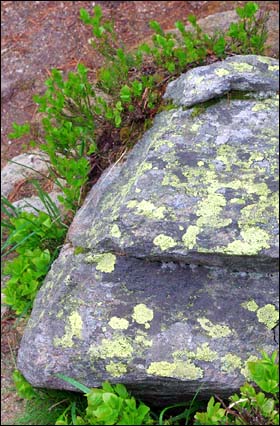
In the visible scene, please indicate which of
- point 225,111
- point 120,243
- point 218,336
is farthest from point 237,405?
point 225,111

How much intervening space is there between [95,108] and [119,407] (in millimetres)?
1900

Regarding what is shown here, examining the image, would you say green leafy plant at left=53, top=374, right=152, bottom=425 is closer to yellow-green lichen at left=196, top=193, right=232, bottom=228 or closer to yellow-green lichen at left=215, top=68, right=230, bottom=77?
yellow-green lichen at left=196, top=193, right=232, bottom=228

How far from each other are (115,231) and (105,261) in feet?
0.62

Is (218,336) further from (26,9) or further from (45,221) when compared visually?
(26,9)

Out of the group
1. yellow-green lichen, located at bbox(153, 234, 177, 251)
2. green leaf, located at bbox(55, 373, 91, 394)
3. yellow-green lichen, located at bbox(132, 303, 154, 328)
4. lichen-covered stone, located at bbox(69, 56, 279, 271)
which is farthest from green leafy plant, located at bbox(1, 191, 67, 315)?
yellow-green lichen, located at bbox(153, 234, 177, 251)

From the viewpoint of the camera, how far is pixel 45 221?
11.6ft

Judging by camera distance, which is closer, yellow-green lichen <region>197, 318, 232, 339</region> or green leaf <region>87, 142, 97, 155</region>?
yellow-green lichen <region>197, 318, 232, 339</region>

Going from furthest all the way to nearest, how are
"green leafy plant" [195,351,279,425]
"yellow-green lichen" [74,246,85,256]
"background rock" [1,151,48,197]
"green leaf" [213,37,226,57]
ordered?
"background rock" [1,151,48,197], "green leaf" [213,37,226,57], "yellow-green lichen" [74,246,85,256], "green leafy plant" [195,351,279,425]

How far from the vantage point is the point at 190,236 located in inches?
105

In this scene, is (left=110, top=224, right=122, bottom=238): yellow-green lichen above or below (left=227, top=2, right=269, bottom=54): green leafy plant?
below

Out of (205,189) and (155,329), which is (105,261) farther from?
(205,189)

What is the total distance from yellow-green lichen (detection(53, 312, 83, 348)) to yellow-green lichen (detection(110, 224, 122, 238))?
45cm

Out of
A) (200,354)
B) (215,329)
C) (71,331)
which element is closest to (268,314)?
(215,329)

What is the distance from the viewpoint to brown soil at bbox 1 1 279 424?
17.3 feet
